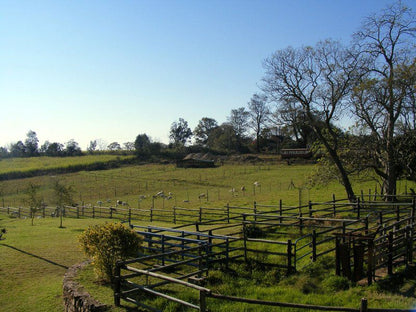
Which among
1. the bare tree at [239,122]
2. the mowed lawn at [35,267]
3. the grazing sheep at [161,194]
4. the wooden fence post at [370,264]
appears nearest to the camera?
the wooden fence post at [370,264]

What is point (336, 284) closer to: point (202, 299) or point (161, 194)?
point (202, 299)

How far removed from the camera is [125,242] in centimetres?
1016

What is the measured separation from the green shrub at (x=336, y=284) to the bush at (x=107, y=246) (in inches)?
206

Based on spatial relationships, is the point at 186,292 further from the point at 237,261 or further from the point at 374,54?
the point at 374,54

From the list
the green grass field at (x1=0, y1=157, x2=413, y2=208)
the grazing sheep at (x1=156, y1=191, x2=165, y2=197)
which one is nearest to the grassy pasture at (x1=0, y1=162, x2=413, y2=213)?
the green grass field at (x1=0, y1=157, x2=413, y2=208)

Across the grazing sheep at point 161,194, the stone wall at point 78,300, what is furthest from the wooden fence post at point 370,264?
the grazing sheep at point 161,194

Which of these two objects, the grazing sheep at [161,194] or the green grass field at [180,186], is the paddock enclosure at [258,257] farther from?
the grazing sheep at [161,194]

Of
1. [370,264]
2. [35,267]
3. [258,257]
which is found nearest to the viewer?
[370,264]

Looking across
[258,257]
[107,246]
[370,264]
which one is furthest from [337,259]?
[107,246]

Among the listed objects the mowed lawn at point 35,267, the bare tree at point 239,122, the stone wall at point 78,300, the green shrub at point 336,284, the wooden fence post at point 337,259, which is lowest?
the mowed lawn at point 35,267

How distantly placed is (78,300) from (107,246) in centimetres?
159

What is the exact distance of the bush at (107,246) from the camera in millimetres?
9719

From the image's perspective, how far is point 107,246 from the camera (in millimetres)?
9719

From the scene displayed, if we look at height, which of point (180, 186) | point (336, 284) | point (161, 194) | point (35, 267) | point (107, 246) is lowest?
point (35, 267)
